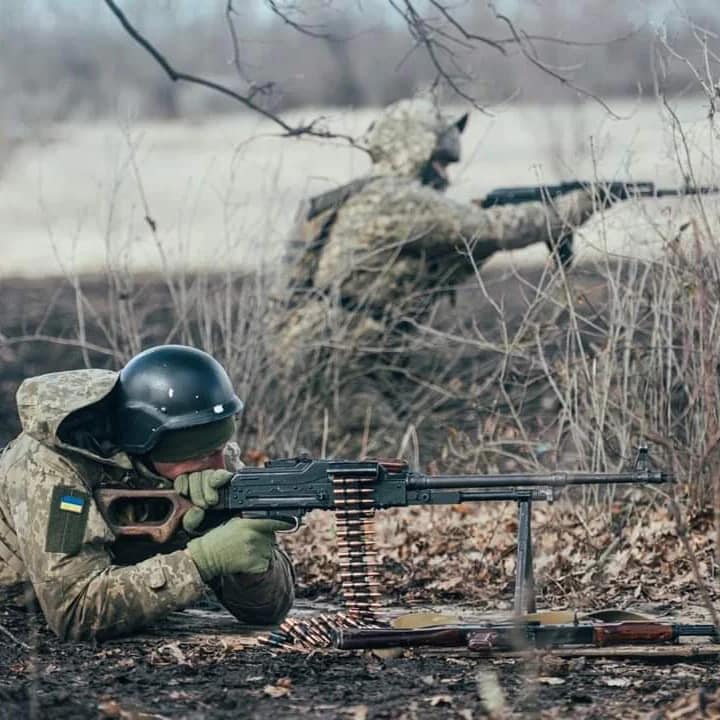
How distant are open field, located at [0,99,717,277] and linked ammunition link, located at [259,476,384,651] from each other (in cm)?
253

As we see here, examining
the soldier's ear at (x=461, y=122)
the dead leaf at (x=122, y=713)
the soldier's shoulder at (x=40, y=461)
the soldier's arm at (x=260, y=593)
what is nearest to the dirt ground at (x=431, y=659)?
the dead leaf at (x=122, y=713)

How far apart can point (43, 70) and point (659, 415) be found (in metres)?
27.4

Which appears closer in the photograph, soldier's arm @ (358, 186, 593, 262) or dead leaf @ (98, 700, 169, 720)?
dead leaf @ (98, 700, 169, 720)

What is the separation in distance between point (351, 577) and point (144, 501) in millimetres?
872

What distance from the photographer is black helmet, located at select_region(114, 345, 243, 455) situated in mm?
6695

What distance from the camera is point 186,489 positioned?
6684 millimetres

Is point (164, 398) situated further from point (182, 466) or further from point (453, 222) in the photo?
point (453, 222)

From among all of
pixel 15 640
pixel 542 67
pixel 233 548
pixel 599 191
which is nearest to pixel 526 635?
pixel 233 548

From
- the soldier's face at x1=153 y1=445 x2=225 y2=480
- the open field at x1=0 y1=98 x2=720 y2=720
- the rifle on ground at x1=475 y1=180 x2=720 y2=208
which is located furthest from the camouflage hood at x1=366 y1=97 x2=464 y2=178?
the soldier's face at x1=153 y1=445 x2=225 y2=480

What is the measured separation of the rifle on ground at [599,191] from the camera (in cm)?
879

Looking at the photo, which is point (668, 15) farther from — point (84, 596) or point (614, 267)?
point (84, 596)

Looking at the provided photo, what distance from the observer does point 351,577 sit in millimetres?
6727

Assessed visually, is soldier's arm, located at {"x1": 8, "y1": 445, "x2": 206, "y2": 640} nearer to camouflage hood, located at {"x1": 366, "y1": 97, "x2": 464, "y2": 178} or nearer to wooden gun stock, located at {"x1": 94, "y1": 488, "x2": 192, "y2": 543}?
wooden gun stock, located at {"x1": 94, "y1": 488, "x2": 192, "y2": 543}

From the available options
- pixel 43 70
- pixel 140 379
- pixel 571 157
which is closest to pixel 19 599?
pixel 140 379
